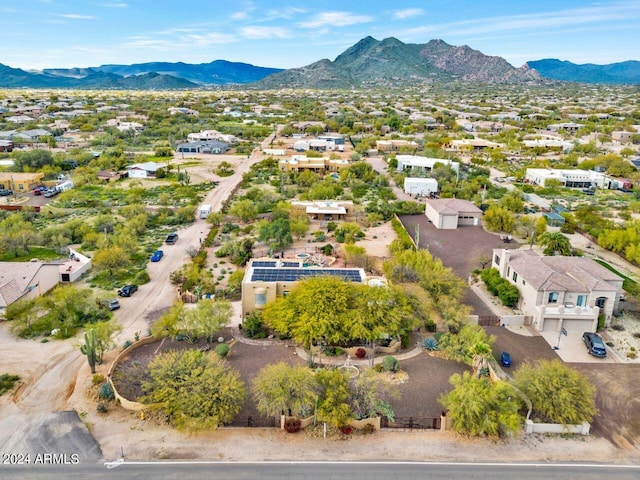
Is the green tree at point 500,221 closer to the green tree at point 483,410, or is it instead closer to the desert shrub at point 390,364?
the desert shrub at point 390,364

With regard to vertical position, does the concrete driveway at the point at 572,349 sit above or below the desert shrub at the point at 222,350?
below

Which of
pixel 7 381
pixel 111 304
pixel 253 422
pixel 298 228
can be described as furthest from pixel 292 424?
pixel 298 228

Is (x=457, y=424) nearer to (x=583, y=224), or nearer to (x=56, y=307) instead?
(x=56, y=307)

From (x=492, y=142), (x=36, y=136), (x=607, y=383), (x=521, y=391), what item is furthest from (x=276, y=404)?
(x=36, y=136)

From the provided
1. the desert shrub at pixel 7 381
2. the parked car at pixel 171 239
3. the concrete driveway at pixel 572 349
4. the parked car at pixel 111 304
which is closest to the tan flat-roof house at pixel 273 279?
the parked car at pixel 111 304

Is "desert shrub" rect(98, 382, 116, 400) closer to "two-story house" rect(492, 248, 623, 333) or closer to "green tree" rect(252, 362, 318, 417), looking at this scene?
"green tree" rect(252, 362, 318, 417)

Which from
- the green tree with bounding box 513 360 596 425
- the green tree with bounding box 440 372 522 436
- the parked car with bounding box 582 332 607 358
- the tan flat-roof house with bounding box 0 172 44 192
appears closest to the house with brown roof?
the parked car with bounding box 582 332 607 358

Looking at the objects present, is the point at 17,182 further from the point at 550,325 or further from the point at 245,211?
the point at 550,325
